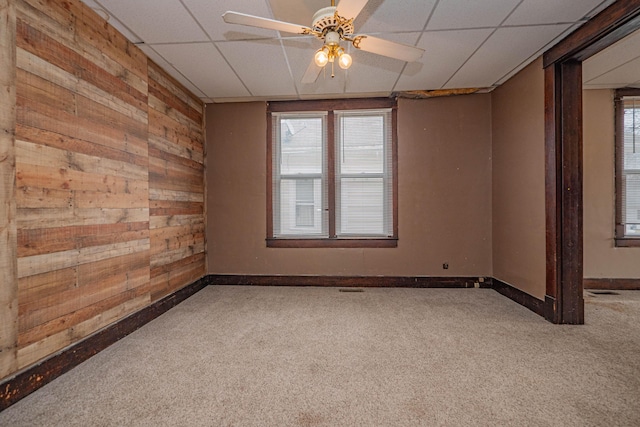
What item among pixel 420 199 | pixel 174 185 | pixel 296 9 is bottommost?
pixel 420 199

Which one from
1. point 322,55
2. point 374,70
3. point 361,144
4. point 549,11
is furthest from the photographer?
point 361,144

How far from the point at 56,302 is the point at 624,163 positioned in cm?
635

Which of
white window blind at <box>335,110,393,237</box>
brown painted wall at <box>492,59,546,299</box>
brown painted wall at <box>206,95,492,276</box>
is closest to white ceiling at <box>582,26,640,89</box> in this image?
brown painted wall at <box>492,59,546,299</box>

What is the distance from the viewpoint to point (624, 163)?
405 centimetres

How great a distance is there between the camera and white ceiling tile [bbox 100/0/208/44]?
7.47ft

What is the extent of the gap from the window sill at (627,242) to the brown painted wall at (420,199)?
1636 mm

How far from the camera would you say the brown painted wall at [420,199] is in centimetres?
423

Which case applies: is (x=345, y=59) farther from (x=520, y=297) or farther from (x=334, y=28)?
(x=520, y=297)

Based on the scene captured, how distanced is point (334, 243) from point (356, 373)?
2439 mm

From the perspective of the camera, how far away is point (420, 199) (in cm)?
430

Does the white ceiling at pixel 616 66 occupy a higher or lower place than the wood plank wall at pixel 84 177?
higher

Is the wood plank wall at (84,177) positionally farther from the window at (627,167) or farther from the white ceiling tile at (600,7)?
the window at (627,167)

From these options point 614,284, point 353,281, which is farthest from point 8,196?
point 614,284

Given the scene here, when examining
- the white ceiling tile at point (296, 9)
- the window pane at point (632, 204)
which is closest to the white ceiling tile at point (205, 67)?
the white ceiling tile at point (296, 9)
